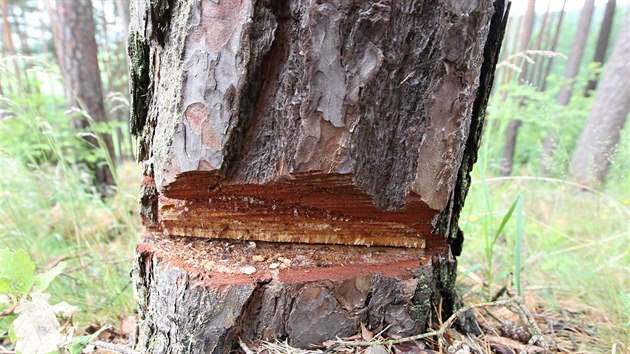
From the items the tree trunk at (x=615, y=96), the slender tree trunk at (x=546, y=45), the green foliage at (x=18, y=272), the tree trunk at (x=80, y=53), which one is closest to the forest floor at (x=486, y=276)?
the green foliage at (x=18, y=272)

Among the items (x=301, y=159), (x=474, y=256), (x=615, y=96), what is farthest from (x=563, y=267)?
(x=615, y=96)

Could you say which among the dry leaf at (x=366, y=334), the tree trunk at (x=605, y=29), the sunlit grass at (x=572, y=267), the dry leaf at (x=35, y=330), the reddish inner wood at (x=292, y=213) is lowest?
the sunlit grass at (x=572, y=267)

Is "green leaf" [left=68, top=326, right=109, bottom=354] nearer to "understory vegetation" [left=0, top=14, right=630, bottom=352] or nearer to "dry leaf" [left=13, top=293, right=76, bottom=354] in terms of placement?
"dry leaf" [left=13, top=293, right=76, bottom=354]

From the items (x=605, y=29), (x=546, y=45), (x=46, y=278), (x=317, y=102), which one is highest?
(x=605, y=29)

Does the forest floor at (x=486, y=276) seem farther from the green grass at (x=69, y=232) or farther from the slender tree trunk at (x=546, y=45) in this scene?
the slender tree trunk at (x=546, y=45)

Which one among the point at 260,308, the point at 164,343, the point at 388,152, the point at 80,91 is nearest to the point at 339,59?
the point at 388,152

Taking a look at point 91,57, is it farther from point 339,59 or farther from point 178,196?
point 339,59

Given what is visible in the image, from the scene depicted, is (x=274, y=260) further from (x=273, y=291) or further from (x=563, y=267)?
(x=563, y=267)

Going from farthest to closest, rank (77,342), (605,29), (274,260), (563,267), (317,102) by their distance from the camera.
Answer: (605,29), (563,267), (274,260), (77,342), (317,102)
